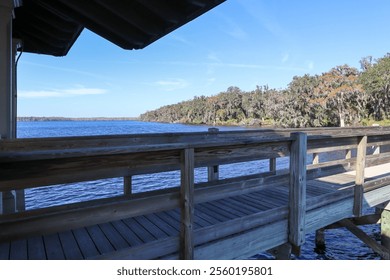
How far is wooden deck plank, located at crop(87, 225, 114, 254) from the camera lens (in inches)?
96.1

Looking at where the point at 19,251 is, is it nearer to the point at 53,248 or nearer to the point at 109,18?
the point at 53,248

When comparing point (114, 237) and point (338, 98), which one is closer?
point (114, 237)

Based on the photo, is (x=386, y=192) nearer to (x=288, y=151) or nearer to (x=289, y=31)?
(x=288, y=151)

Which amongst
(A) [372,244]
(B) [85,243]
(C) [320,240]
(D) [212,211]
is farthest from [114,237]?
(C) [320,240]

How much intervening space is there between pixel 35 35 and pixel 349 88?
40769 millimetres

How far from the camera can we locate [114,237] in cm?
267

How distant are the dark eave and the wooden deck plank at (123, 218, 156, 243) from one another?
2622mm

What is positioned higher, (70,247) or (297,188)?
(297,188)

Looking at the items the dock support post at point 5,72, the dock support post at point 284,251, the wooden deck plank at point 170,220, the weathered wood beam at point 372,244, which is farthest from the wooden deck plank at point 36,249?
the weathered wood beam at point 372,244

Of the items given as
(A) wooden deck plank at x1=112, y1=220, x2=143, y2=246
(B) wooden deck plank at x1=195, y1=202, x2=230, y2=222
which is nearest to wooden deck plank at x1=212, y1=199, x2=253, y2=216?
(B) wooden deck plank at x1=195, y1=202, x2=230, y2=222

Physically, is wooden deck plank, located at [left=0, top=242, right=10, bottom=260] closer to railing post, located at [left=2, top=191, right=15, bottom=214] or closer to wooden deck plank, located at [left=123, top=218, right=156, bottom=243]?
wooden deck plank, located at [left=123, top=218, right=156, bottom=243]

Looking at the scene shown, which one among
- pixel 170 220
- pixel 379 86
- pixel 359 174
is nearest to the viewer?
pixel 170 220

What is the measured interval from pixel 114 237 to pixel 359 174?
347 centimetres
